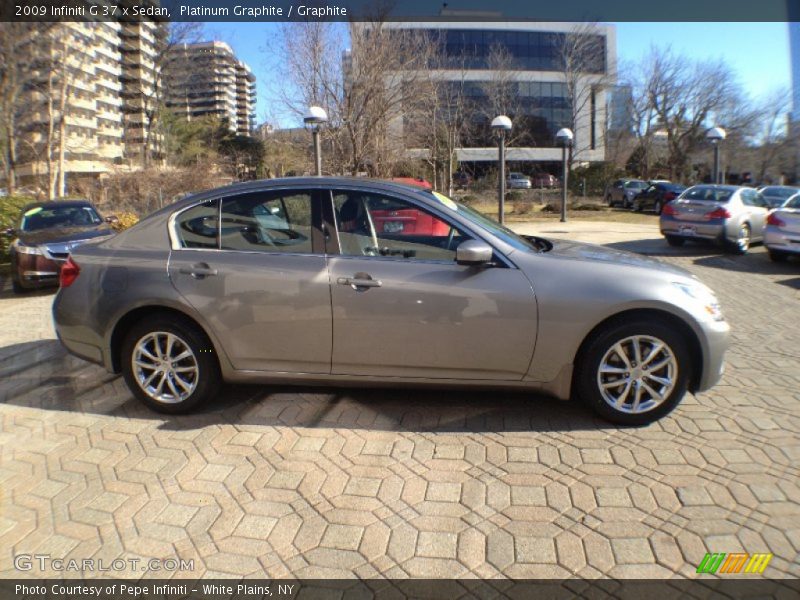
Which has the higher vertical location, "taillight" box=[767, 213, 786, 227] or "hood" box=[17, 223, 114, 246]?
"taillight" box=[767, 213, 786, 227]

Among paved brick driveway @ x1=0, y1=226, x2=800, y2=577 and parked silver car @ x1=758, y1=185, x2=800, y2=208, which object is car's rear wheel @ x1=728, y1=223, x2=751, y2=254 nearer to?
paved brick driveway @ x1=0, y1=226, x2=800, y2=577

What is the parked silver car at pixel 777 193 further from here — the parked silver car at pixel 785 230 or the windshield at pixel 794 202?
the parked silver car at pixel 785 230

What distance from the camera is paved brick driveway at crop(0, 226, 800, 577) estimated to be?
2555mm

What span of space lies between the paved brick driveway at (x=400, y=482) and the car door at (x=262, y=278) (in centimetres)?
54

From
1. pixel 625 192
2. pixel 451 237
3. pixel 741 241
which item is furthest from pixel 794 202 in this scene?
pixel 625 192

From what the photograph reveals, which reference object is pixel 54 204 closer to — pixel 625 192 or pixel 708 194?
pixel 708 194

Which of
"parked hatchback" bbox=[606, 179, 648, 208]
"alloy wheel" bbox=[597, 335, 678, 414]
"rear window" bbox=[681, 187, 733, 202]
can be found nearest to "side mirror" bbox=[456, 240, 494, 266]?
"alloy wheel" bbox=[597, 335, 678, 414]

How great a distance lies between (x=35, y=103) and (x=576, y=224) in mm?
23555

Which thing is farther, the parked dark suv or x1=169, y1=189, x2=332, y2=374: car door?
the parked dark suv

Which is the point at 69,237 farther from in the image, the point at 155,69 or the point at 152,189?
the point at 155,69

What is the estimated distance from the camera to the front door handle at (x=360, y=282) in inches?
144

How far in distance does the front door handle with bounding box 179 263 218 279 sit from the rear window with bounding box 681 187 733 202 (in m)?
12.4

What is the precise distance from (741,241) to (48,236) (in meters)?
13.8

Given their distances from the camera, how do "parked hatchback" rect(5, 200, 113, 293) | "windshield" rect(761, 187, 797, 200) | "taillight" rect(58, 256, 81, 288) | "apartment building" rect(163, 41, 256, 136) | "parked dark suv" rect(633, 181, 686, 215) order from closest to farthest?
1. "taillight" rect(58, 256, 81, 288)
2. "parked hatchback" rect(5, 200, 113, 293)
3. "windshield" rect(761, 187, 797, 200)
4. "parked dark suv" rect(633, 181, 686, 215)
5. "apartment building" rect(163, 41, 256, 136)
